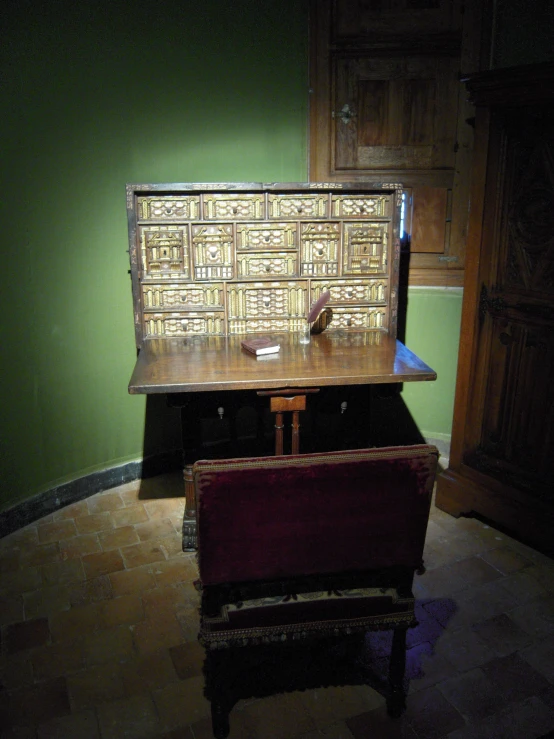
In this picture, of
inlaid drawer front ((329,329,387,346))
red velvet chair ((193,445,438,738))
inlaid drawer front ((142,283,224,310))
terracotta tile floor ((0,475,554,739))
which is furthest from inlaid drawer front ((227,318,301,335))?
red velvet chair ((193,445,438,738))

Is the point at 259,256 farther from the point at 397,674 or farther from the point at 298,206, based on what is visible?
the point at 397,674

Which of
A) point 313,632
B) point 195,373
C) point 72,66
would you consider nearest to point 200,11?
point 72,66

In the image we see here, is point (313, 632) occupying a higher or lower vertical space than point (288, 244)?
lower

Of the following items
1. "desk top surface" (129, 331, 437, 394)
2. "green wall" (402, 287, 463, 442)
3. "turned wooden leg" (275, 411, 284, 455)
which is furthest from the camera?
"green wall" (402, 287, 463, 442)

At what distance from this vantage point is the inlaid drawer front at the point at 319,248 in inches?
151

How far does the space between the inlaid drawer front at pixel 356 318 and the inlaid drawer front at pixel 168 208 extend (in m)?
1.05

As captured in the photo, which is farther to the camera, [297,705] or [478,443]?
[478,443]

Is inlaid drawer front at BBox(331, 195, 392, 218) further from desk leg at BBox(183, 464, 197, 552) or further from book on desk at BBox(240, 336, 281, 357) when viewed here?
desk leg at BBox(183, 464, 197, 552)

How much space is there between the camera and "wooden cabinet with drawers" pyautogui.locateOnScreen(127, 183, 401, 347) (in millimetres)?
3699

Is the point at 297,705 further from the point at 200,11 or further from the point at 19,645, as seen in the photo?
the point at 200,11

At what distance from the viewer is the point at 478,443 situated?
12.5 feet

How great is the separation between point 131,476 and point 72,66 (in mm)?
2563

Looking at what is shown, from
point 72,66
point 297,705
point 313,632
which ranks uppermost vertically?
point 72,66

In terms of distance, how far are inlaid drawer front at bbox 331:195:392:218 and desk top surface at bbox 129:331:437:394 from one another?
740 mm
